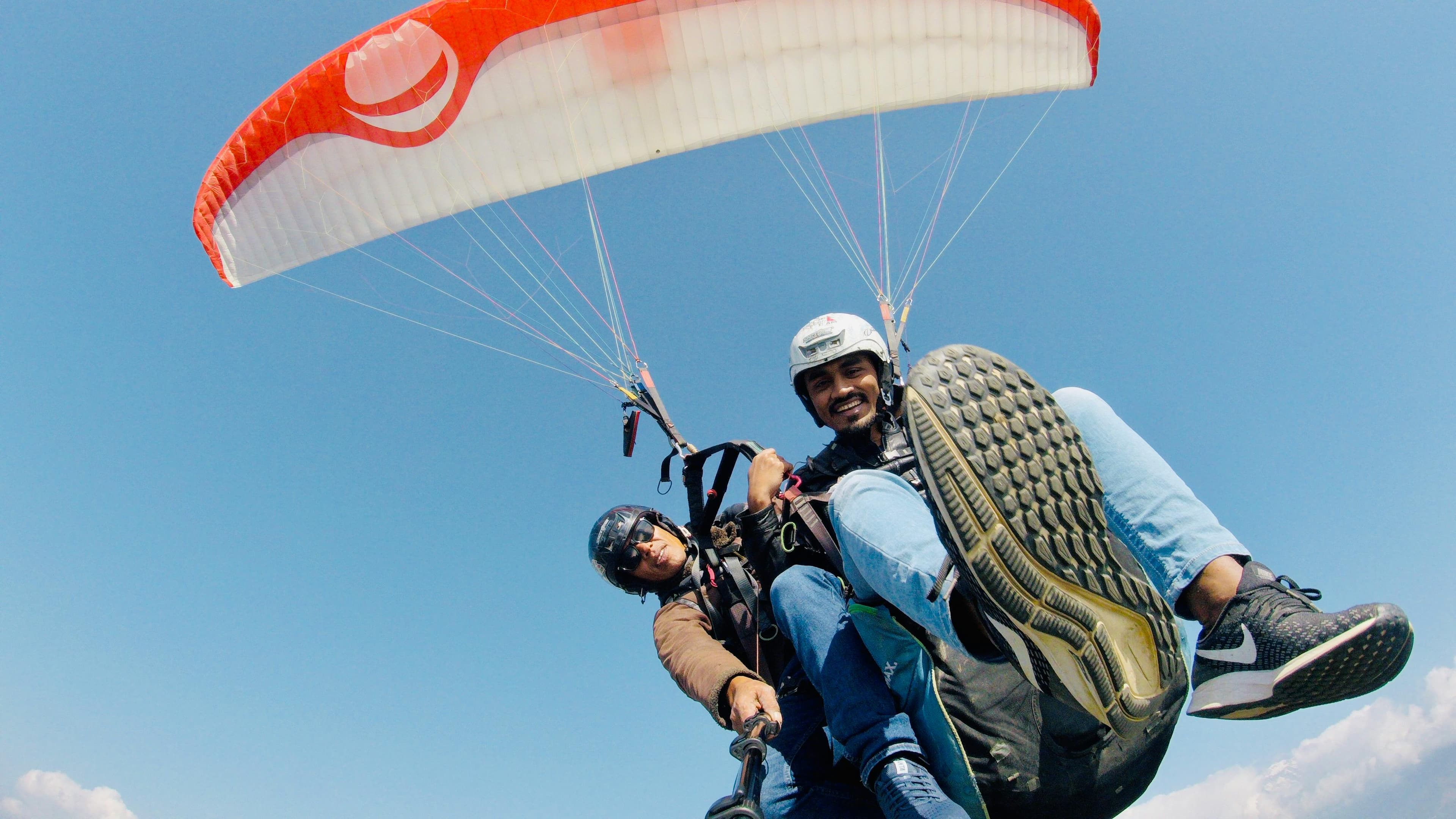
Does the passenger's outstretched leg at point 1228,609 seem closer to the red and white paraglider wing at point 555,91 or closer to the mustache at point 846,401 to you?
the mustache at point 846,401

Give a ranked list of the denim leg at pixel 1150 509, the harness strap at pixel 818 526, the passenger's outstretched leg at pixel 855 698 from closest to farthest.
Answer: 1. the denim leg at pixel 1150 509
2. the passenger's outstretched leg at pixel 855 698
3. the harness strap at pixel 818 526

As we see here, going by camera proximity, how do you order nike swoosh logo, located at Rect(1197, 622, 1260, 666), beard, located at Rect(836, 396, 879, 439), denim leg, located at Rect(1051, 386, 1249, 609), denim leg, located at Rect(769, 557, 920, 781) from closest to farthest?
nike swoosh logo, located at Rect(1197, 622, 1260, 666) → denim leg, located at Rect(1051, 386, 1249, 609) → denim leg, located at Rect(769, 557, 920, 781) → beard, located at Rect(836, 396, 879, 439)

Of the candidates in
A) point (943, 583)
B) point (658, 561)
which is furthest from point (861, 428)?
point (943, 583)

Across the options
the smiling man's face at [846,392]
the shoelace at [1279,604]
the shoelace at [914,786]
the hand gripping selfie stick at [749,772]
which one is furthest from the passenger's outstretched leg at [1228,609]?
the smiling man's face at [846,392]

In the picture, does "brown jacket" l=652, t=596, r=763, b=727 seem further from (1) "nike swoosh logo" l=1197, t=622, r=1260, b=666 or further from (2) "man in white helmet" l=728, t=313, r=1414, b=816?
(1) "nike swoosh logo" l=1197, t=622, r=1260, b=666

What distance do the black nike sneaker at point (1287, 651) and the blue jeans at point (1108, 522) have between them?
0.44 feet

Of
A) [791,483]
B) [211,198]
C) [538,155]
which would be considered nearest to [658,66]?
[538,155]

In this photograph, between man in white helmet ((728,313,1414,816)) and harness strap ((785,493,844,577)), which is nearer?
man in white helmet ((728,313,1414,816))

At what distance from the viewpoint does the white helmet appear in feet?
12.4

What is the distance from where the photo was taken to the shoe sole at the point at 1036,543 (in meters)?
1.72

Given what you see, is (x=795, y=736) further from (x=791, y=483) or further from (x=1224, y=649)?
(x=1224, y=649)

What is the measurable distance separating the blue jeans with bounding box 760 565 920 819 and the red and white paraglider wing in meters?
5.70

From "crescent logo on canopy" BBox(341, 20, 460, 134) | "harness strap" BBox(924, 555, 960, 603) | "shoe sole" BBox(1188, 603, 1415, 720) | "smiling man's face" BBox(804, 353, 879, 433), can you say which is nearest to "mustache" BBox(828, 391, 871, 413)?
"smiling man's face" BBox(804, 353, 879, 433)

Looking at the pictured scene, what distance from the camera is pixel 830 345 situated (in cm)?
378
